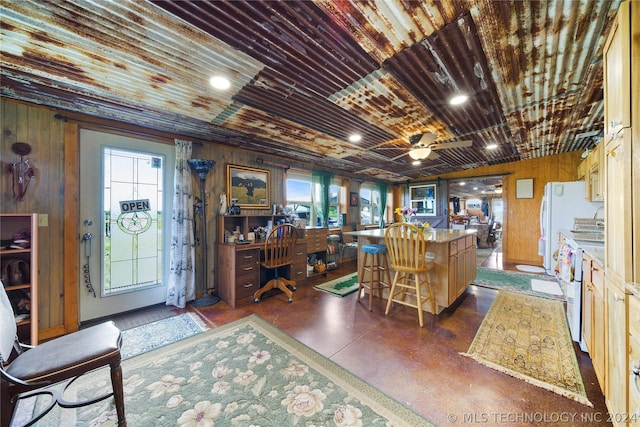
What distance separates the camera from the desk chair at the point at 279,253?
329 centimetres

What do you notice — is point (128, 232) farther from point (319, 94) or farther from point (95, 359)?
point (319, 94)

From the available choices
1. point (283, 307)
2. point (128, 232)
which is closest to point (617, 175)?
point (283, 307)

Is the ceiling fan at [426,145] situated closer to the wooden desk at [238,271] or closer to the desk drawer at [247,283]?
the wooden desk at [238,271]

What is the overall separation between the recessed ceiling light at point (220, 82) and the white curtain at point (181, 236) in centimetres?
141

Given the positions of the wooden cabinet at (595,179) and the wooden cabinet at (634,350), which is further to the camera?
the wooden cabinet at (595,179)

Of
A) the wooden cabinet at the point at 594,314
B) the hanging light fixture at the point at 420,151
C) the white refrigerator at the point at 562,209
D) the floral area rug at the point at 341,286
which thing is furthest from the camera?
the white refrigerator at the point at 562,209

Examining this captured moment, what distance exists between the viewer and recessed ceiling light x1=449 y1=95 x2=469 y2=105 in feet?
7.84

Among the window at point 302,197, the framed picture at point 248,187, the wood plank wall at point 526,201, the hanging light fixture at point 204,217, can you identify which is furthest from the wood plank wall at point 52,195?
the wood plank wall at point 526,201

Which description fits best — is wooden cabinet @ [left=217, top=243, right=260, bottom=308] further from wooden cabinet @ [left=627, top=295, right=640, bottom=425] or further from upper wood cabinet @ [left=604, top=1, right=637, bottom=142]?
upper wood cabinet @ [left=604, top=1, right=637, bottom=142]

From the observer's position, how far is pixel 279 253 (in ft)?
11.3

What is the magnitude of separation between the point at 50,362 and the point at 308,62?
7.96 feet

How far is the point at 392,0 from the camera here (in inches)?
51.9

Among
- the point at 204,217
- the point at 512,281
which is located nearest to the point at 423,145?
the point at 512,281

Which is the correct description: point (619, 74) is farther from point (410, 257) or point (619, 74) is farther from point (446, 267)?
point (446, 267)
